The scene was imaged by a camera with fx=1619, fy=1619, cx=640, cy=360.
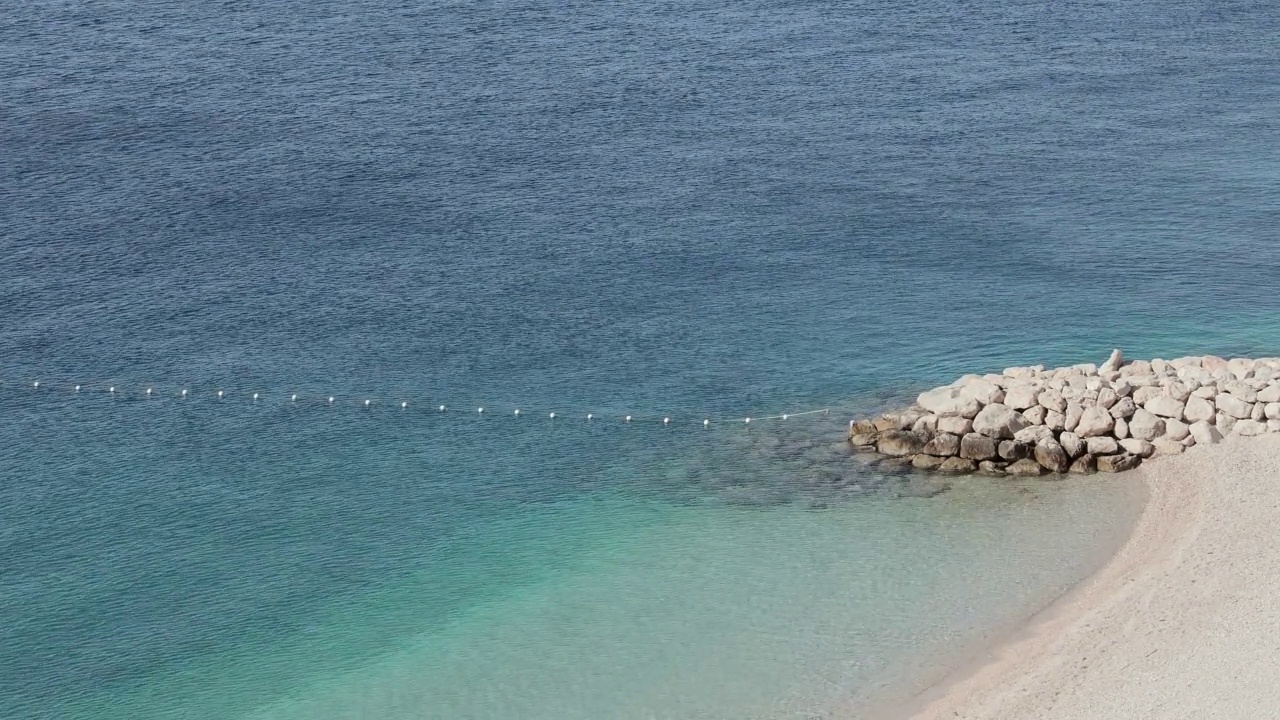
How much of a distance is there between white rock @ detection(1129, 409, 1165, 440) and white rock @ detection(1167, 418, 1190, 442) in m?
0.17

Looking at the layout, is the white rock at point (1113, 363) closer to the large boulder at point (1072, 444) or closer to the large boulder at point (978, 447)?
the large boulder at point (1072, 444)

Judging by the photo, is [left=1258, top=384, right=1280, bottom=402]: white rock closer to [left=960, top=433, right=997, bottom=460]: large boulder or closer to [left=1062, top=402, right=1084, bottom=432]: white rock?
[left=1062, top=402, right=1084, bottom=432]: white rock

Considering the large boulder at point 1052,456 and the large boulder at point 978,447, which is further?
the large boulder at point 978,447

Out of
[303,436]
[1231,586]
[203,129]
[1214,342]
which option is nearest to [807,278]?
[1214,342]

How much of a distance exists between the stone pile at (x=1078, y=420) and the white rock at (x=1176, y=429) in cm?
3

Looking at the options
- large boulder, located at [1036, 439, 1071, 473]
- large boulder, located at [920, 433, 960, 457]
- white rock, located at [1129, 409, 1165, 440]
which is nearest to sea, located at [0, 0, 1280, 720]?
large boulder, located at [1036, 439, 1071, 473]

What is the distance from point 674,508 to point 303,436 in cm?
1219

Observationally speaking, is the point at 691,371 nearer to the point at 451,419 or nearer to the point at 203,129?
the point at 451,419

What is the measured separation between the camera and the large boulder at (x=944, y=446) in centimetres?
4634

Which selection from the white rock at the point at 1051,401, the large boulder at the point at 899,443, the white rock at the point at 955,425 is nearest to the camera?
the white rock at the point at 1051,401

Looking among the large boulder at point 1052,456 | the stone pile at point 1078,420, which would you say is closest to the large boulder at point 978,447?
the stone pile at point 1078,420

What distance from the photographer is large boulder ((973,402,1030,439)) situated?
46.0 metres

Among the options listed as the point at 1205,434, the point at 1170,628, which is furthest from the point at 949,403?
the point at 1170,628

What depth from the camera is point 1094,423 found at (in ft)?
150
